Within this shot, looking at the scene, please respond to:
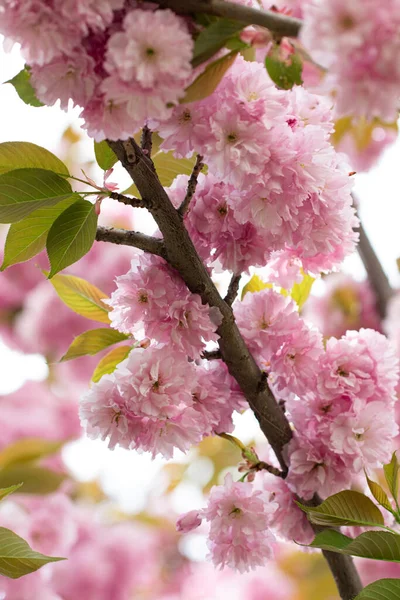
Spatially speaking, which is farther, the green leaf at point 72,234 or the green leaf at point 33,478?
the green leaf at point 33,478

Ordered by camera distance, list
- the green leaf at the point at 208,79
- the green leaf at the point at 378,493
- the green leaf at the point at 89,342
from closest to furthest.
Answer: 1. the green leaf at the point at 208,79
2. the green leaf at the point at 378,493
3. the green leaf at the point at 89,342

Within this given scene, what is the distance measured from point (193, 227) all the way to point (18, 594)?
2.37 feet

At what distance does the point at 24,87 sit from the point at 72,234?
0.14m

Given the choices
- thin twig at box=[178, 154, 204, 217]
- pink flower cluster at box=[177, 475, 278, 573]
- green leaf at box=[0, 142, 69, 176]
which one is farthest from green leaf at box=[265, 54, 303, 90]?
pink flower cluster at box=[177, 475, 278, 573]

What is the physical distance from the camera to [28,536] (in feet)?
4.03

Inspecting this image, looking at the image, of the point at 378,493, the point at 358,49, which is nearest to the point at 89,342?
the point at 378,493

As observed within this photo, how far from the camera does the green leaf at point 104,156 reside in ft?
2.26

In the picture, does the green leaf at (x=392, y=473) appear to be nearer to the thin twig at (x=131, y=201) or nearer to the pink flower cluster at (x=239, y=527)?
the pink flower cluster at (x=239, y=527)

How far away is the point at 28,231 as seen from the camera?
2.25 ft

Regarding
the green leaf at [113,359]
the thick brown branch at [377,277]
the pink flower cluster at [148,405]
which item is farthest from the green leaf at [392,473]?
the thick brown branch at [377,277]

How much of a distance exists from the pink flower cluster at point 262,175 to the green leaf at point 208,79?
0.15ft

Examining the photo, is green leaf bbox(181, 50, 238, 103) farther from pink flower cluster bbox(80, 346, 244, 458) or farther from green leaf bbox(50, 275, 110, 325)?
green leaf bbox(50, 275, 110, 325)

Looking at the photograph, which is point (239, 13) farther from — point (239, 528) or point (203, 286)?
point (239, 528)

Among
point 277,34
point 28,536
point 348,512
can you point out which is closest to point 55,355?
point 28,536
